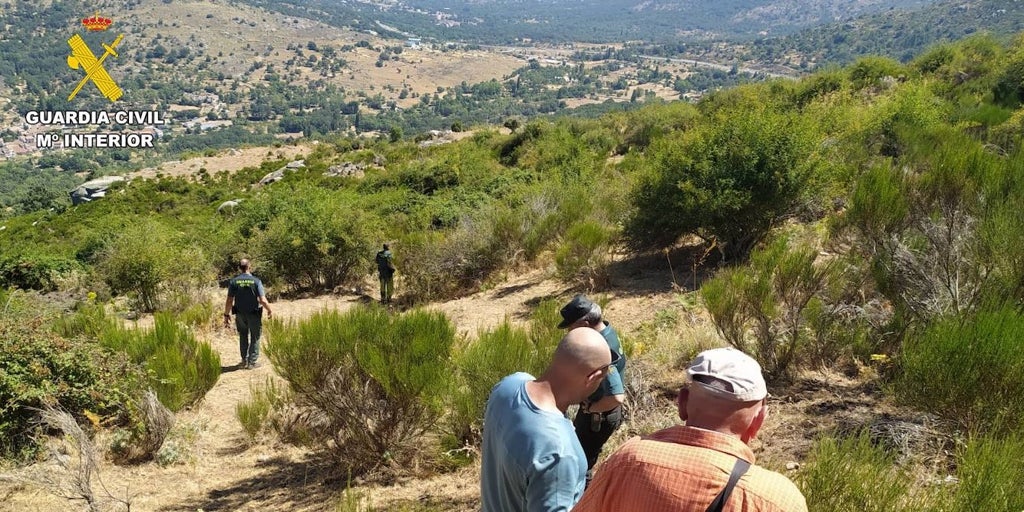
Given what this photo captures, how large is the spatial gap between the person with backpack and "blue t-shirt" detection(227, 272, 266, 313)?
380 centimetres

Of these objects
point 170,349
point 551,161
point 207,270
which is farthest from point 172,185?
point 170,349

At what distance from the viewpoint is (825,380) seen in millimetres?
5352

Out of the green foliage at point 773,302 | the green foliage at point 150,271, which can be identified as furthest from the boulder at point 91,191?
the green foliage at point 773,302

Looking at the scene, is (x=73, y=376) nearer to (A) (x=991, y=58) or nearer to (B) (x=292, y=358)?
(B) (x=292, y=358)

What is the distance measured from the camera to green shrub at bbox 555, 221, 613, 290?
10.6m

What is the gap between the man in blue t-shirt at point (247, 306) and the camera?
8062 mm

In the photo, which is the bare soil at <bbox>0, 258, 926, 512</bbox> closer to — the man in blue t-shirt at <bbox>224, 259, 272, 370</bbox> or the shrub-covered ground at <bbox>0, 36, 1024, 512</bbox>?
the shrub-covered ground at <bbox>0, 36, 1024, 512</bbox>

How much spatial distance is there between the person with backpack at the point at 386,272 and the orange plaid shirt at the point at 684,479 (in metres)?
10.3

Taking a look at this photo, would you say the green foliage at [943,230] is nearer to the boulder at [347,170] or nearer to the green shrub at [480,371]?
the green shrub at [480,371]

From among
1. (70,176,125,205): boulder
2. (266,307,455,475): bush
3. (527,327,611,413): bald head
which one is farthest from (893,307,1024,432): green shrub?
(70,176,125,205): boulder

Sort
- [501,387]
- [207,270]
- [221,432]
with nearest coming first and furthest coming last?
Answer: 1. [501,387]
2. [221,432]
3. [207,270]

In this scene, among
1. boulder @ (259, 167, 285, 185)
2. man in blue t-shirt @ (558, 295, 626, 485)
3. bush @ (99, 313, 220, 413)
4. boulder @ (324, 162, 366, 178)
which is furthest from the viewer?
boulder @ (259, 167, 285, 185)

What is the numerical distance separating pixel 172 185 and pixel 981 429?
147ft

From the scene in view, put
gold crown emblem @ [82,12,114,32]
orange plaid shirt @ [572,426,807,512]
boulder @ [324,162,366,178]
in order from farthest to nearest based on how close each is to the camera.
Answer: gold crown emblem @ [82,12,114,32] → boulder @ [324,162,366,178] → orange plaid shirt @ [572,426,807,512]
